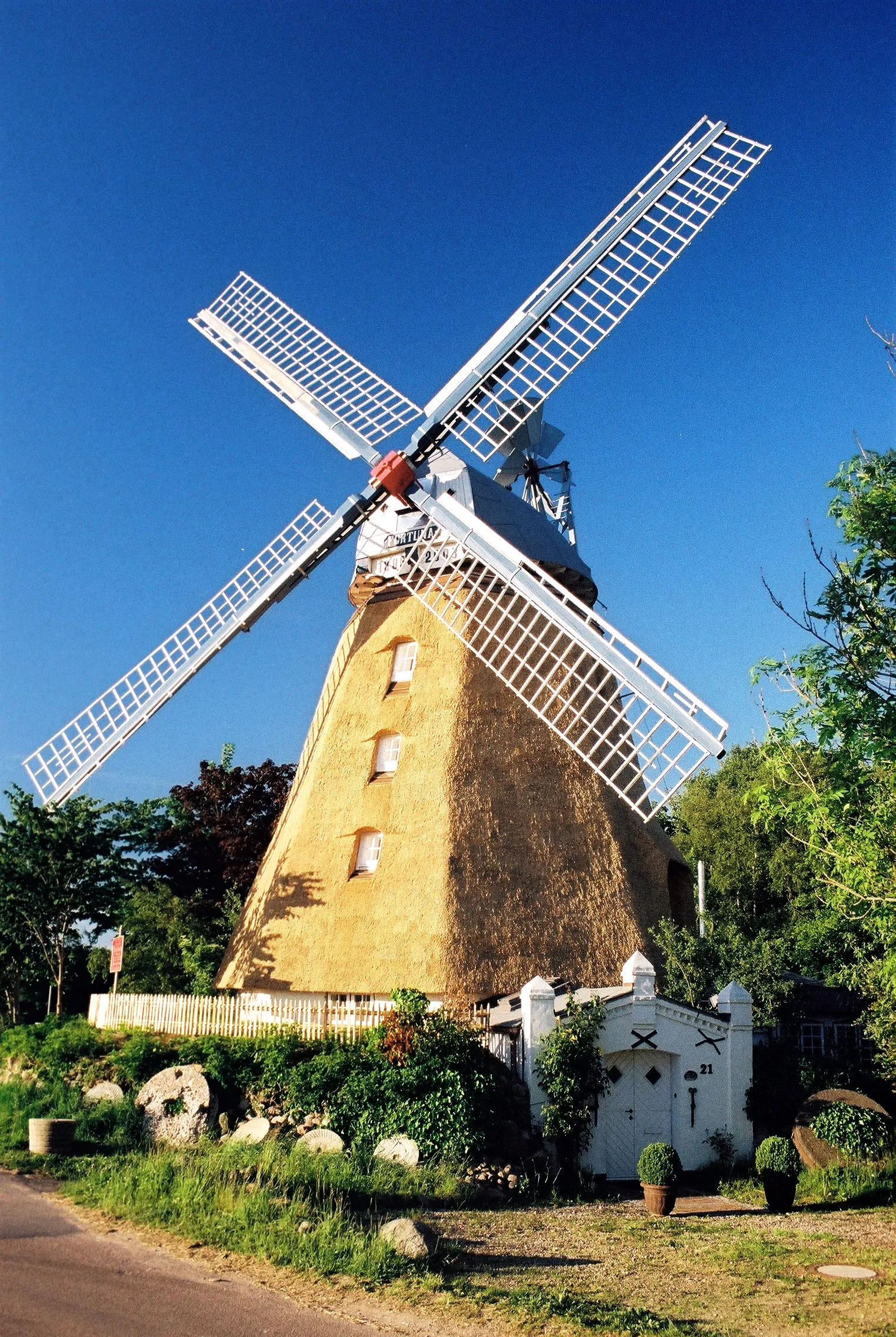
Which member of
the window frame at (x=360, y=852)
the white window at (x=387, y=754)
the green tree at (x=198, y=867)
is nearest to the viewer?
the window frame at (x=360, y=852)

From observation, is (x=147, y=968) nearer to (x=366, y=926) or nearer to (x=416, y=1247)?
(x=366, y=926)

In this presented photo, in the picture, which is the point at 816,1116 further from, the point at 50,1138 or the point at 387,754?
the point at 50,1138

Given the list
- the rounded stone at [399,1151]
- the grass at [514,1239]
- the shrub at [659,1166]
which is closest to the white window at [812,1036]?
the grass at [514,1239]

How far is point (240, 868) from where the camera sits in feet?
86.2

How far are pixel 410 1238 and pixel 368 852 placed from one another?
9234 mm

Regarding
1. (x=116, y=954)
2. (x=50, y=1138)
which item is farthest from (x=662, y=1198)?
(x=116, y=954)

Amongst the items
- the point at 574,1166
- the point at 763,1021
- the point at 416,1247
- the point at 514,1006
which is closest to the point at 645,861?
the point at 763,1021

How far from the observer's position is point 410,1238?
31.2 ft

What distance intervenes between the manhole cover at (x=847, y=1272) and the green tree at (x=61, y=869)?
17.0 meters

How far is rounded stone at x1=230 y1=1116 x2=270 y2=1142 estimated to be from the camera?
46.1 ft

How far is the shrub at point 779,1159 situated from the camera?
13.4 metres

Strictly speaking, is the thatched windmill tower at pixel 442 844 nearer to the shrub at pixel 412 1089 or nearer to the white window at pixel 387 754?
the white window at pixel 387 754

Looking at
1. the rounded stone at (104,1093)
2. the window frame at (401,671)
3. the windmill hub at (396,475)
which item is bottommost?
the rounded stone at (104,1093)

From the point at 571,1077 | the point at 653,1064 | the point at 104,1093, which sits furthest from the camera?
the point at 104,1093
